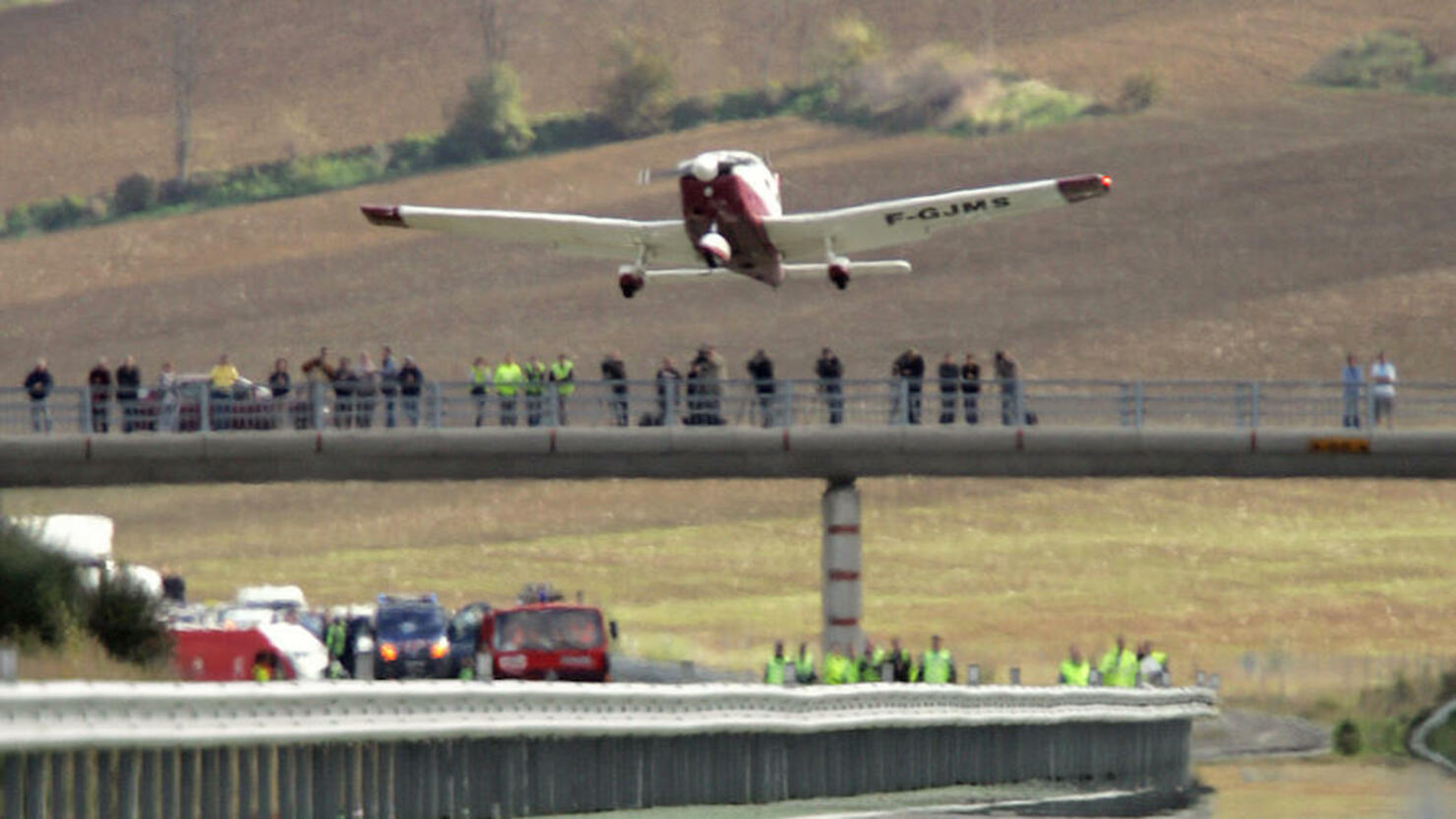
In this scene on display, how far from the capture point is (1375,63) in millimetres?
154500

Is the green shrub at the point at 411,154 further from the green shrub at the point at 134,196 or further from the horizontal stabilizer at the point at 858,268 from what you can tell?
the horizontal stabilizer at the point at 858,268

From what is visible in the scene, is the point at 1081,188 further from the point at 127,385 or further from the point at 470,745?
the point at 470,745

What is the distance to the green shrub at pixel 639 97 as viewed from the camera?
15938cm

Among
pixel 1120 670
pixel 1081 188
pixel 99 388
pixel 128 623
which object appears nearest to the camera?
pixel 128 623

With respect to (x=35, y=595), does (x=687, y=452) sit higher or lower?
higher

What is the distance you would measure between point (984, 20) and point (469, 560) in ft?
291

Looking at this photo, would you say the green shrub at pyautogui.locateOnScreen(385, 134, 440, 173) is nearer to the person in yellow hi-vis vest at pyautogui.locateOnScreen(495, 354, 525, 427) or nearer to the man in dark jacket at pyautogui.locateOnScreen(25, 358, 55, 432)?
the man in dark jacket at pyautogui.locateOnScreen(25, 358, 55, 432)

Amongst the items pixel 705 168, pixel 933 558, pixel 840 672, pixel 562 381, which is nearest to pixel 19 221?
Answer: pixel 933 558

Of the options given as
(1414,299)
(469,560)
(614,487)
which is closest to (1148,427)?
(469,560)

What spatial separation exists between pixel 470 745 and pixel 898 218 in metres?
29.5

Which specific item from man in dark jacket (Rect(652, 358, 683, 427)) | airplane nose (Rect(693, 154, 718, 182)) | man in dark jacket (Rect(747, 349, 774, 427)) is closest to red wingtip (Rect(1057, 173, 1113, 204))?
airplane nose (Rect(693, 154, 718, 182))

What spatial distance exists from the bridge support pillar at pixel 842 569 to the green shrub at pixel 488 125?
4255 inches

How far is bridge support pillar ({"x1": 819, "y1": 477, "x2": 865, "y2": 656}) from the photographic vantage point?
4981cm

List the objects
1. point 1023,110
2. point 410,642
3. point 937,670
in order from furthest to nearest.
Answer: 1. point 1023,110
2. point 410,642
3. point 937,670
